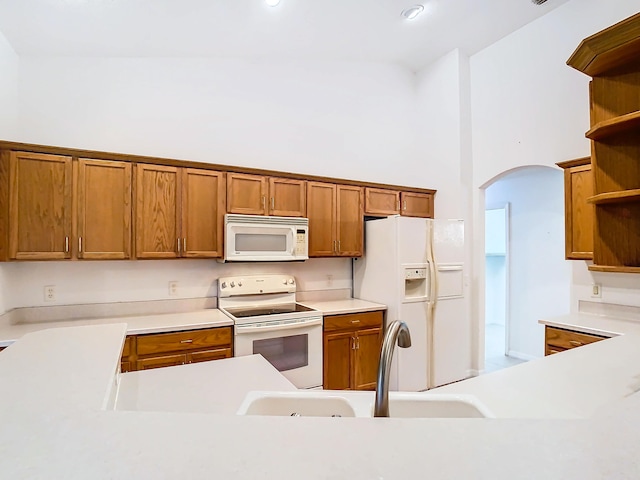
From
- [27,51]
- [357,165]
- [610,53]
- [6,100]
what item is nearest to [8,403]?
[610,53]

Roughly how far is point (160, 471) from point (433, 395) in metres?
1.03

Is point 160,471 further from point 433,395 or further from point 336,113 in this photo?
point 336,113

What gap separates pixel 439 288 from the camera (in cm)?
353

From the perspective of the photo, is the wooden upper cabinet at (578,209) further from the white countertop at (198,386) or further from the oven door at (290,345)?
the white countertop at (198,386)

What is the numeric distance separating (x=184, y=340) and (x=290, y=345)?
88 centimetres

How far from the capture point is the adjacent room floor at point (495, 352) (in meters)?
4.32

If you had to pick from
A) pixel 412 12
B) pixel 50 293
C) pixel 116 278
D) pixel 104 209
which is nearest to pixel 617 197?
pixel 412 12

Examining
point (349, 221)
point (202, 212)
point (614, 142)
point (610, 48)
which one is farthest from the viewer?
point (349, 221)

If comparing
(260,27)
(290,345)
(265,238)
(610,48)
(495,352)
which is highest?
(260,27)

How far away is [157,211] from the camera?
2.83 meters

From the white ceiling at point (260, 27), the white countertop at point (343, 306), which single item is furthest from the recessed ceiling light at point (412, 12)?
the white countertop at point (343, 306)

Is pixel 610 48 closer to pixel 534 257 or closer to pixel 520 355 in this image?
pixel 534 257

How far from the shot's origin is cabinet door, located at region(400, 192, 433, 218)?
13.3ft

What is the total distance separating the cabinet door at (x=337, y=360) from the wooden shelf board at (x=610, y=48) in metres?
2.61
